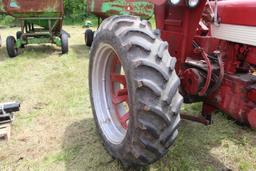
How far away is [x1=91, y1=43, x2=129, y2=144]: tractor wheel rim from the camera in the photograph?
3015mm

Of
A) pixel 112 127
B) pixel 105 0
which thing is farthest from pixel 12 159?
pixel 105 0

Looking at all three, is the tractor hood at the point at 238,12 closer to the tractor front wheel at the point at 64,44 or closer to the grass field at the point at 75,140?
the grass field at the point at 75,140

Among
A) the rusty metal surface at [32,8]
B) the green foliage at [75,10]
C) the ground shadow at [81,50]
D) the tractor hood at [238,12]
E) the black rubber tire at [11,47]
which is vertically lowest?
the ground shadow at [81,50]

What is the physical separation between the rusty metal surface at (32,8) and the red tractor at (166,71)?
16.4ft

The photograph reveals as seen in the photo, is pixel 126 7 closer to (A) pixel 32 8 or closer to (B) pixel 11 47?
(A) pixel 32 8

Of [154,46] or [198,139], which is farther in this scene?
[198,139]

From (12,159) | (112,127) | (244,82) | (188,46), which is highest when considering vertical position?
(188,46)

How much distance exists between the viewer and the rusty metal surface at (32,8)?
7.42 m

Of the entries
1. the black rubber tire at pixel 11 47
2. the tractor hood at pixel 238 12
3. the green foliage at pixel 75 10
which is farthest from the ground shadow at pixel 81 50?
the green foliage at pixel 75 10

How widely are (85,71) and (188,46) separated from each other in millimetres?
3464

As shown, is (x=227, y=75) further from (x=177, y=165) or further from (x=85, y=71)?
(x=85, y=71)

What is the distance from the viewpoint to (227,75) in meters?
2.68

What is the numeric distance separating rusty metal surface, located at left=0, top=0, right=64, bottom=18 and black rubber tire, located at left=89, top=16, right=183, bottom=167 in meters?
5.69

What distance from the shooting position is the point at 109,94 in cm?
323
